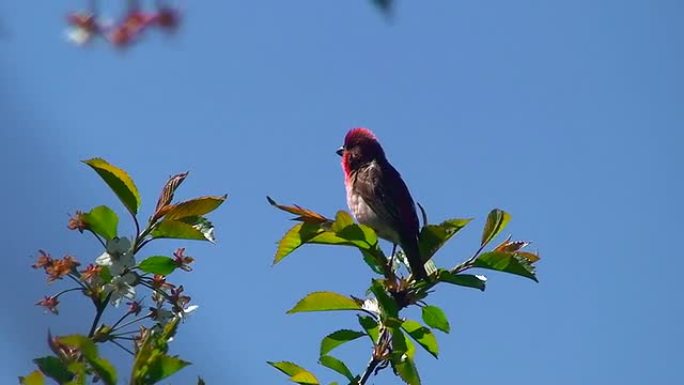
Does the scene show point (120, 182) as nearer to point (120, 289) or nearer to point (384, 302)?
point (120, 289)

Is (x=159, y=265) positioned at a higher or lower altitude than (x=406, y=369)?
higher

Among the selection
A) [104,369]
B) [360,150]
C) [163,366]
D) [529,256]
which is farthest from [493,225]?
[360,150]

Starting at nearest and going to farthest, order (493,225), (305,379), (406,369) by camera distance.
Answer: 1. (305,379)
2. (406,369)
3. (493,225)

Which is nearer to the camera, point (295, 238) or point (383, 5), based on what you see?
point (383, 5)

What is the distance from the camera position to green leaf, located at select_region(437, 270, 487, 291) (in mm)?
3232

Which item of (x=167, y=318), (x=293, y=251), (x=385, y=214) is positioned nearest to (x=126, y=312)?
(x=167, y=318)

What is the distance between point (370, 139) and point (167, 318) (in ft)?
11.7

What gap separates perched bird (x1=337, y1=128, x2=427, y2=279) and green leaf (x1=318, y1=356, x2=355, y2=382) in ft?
5.99

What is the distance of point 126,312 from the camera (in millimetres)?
2945

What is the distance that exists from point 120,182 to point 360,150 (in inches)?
135

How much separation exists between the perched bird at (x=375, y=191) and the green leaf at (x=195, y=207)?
6.04ft

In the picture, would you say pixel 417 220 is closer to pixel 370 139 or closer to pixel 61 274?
pixel 370 139

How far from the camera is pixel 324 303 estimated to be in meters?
3.15

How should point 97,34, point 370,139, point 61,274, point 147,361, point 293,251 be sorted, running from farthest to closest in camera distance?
point 370,139 → point 293,251 → point 61,274 → point 147,361 → point 97,34
